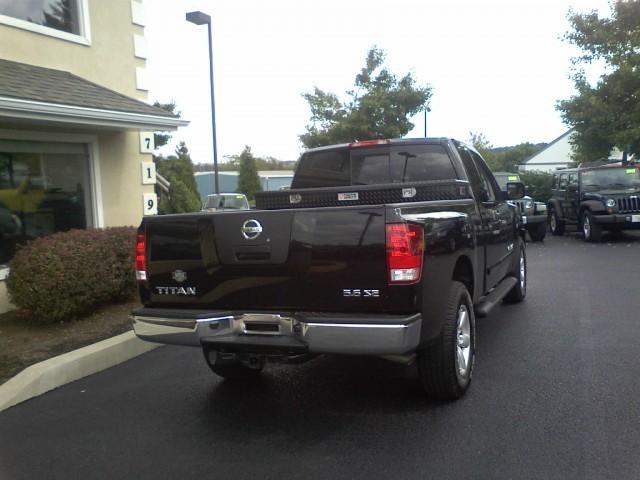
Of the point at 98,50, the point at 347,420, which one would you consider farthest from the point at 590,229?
the point at 347,420

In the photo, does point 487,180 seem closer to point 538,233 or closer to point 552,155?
point 538,233

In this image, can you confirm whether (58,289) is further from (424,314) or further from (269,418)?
(424,314)

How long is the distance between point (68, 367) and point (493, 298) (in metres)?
3.84

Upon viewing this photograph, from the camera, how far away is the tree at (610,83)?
1706 centimetres

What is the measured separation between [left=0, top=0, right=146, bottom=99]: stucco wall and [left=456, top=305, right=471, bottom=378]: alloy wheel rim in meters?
6.83

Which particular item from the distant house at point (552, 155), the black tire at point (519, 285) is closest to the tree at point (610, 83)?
the black tire at point (519, 285)

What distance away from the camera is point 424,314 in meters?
3.62

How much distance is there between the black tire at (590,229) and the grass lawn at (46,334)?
37.1ft

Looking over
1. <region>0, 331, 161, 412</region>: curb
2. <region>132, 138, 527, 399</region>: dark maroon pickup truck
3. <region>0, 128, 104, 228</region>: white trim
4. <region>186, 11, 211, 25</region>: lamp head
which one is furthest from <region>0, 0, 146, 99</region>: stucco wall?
<region>132, 138, 527, 399</region>: dark maroon pickup truck

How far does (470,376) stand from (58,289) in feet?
13.8

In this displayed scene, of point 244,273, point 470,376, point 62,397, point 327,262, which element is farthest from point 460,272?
point 62,397

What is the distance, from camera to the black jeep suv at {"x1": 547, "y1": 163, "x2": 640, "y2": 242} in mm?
13656

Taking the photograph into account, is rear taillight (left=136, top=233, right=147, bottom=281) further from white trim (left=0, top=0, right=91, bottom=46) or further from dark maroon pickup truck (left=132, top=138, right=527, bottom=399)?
white trim (left=0, top=0, right=91, bottom=46)

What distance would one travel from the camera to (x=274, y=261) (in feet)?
12.3
